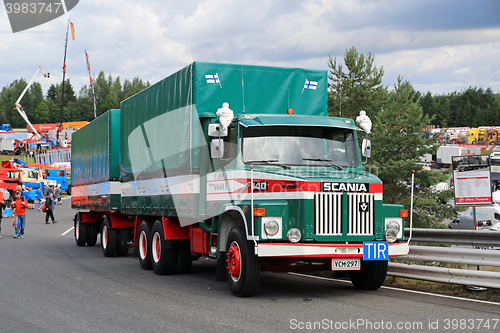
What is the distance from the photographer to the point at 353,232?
27.7ft

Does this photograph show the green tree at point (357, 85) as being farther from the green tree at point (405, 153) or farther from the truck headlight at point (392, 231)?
the truck headlight at point (392, 231)

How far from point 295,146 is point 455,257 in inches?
125

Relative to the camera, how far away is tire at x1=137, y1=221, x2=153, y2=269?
1281 centimetres

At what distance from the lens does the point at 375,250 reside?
8.39 metres

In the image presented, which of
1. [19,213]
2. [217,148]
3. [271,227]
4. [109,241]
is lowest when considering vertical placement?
[109,241]

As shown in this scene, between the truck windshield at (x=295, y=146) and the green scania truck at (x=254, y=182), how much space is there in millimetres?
18

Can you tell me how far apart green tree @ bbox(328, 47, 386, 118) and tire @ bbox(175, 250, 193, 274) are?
167 feet

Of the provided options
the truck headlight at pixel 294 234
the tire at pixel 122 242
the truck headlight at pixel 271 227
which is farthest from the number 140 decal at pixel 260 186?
the tire at pixel 122 242

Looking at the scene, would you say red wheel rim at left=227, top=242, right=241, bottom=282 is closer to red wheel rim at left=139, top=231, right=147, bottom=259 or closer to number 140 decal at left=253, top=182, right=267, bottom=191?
number 140 decal at left=253, top=182, right=267, bottom=191

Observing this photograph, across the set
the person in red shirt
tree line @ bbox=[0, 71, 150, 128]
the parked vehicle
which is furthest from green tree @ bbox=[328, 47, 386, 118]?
tree line @ bbox=[0, 71, 150, 128]

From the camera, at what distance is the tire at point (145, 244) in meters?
12.8

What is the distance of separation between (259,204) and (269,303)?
4.93ft

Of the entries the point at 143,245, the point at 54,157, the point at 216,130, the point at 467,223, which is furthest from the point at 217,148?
the point at 54,157

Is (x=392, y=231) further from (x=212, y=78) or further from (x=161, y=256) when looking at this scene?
(x=161, y=256)
